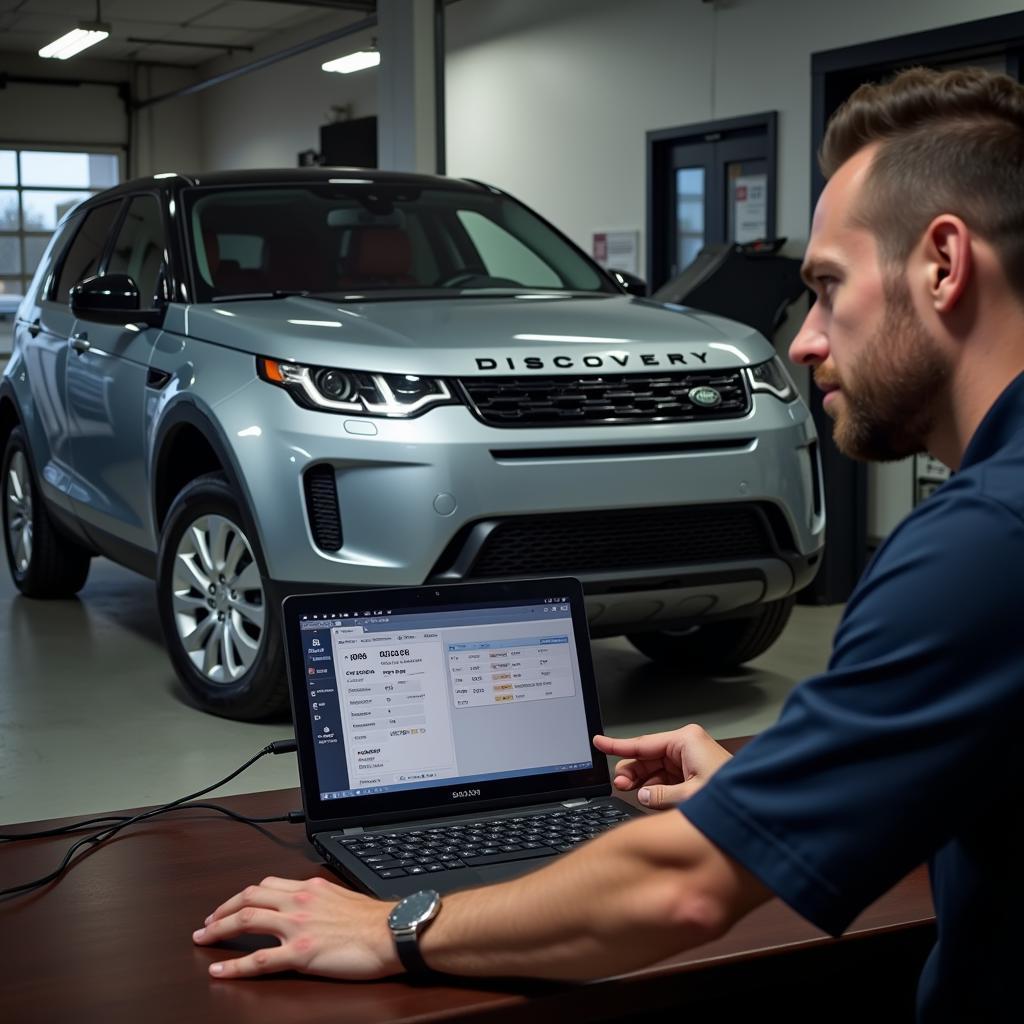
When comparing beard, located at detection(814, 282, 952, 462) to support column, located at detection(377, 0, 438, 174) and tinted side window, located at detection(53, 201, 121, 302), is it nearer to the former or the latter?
tinted side window, located at detection(53, 201, 121, 302)

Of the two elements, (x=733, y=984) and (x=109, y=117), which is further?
(x=109, y=117)

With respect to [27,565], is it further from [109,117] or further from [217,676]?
[109,117]

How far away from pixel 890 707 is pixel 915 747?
1.2 inches

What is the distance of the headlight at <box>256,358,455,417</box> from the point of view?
4094mm

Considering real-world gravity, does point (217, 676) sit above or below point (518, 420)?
below

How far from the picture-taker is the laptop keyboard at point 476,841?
5.15 feet

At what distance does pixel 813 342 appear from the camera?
1341mm

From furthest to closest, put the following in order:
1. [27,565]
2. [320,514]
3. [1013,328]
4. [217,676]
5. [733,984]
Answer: [27,565] → [217,676] → [320,514] → [733,984] → [1013,328]

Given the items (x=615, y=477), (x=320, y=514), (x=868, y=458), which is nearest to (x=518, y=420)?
(x=615, y=477)

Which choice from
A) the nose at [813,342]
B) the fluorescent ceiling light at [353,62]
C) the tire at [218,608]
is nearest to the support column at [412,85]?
the fluorescent ceiling light at [353,62]

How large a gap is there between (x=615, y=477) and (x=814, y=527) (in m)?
0.78

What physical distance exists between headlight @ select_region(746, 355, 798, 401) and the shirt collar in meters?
3.41

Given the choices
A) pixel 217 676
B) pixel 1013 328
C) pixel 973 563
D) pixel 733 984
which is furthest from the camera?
pixel 217 676

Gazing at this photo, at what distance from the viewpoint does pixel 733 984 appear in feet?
4.30
